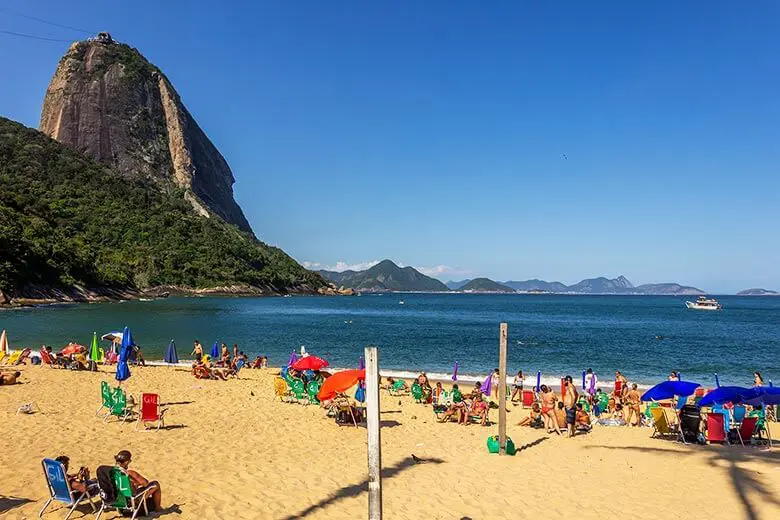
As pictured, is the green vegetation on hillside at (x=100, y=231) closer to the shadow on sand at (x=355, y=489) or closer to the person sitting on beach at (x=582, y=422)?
the shadow on sand at (x=355, y=489)

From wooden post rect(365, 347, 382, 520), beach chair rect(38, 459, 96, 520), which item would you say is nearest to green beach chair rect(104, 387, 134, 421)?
beach chair rect(38, 459, 96, 520)

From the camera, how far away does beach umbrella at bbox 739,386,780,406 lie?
458 inches

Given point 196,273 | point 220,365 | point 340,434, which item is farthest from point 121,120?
point 340,434

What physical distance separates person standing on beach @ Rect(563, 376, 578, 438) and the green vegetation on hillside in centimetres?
7665

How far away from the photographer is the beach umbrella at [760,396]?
11.6 metres

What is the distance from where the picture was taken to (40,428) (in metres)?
11.5

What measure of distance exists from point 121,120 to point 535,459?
7098 inches

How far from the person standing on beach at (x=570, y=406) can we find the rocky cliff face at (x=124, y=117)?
158251 millimetres

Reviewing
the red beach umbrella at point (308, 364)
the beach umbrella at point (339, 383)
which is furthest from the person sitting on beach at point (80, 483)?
the red beach umbrella at point (308, 364)

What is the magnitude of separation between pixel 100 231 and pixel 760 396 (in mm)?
122716

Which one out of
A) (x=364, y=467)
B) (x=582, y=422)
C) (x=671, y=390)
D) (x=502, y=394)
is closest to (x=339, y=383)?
(x=364, y=467)

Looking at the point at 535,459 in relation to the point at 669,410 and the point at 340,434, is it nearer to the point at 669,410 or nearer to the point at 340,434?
the point at 340,434

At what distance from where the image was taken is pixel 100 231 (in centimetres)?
11262

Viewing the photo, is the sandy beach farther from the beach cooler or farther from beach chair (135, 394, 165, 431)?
beach chair (135, 394, 165, 431)
